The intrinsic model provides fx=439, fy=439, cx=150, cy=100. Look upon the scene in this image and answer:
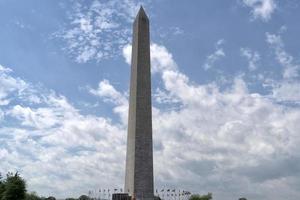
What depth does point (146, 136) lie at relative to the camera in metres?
64.7

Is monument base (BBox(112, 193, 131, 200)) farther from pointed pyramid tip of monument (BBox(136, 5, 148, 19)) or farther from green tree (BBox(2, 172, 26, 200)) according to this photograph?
pointed pyramid tip of monument (BBox(136, 5, 148, 19))

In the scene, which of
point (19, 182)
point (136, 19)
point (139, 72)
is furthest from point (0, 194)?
point (136, 19)

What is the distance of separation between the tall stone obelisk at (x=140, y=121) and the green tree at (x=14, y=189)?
17521mm

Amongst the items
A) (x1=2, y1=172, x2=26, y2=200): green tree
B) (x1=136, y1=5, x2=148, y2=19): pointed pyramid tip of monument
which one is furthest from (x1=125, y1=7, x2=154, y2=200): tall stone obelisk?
(x1=2, y1=172, x2=26, y2=200): green tree

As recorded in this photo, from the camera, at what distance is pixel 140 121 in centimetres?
6469

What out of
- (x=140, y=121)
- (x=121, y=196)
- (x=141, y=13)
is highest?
(x=141, y=13)

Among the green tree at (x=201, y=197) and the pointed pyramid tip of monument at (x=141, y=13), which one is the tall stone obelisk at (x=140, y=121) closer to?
the pointed pyramid tip of monument at (x=141, y=13)

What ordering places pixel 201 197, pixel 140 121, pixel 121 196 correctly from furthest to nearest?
pixel 201 197, pixel 140 121, pixel 121 196

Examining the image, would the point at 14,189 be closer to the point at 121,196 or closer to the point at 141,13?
the point at 121,196

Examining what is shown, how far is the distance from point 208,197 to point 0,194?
196 ft

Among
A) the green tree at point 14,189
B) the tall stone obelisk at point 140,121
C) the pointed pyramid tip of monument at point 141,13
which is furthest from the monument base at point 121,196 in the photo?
the pointed pyramid tip of monument at point 141,13

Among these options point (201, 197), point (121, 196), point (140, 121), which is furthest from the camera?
point (201, 197)

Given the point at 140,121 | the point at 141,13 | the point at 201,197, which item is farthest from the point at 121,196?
the point at 201,197

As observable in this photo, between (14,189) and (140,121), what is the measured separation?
2283cm
